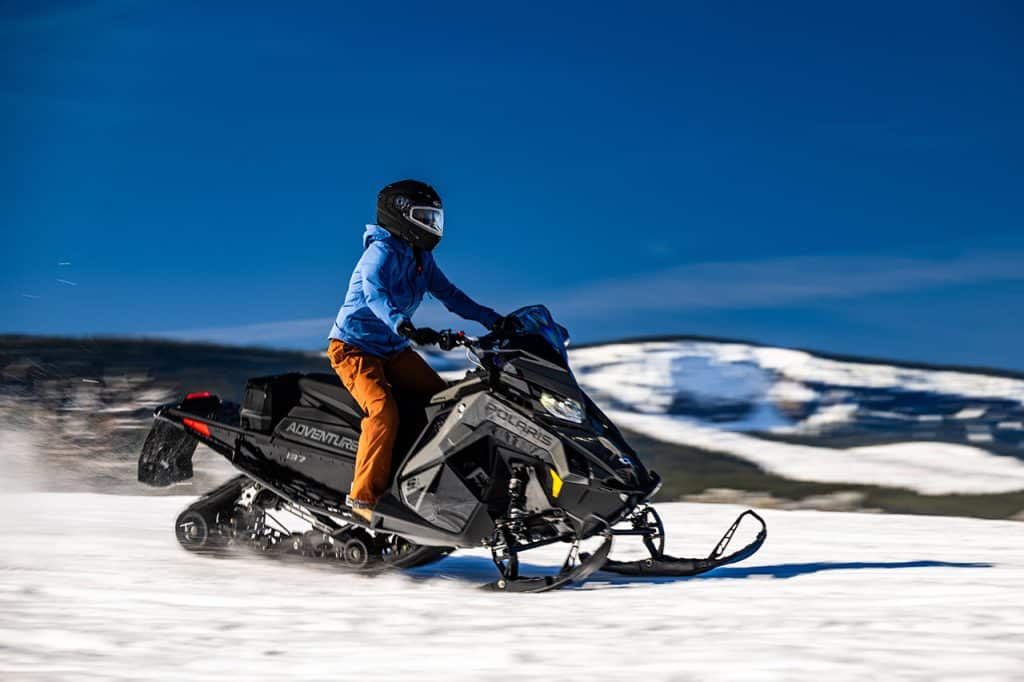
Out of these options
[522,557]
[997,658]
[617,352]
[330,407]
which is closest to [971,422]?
[617,352]

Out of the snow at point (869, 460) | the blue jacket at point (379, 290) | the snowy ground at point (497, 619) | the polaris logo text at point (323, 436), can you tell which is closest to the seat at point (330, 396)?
the polaris logo text at point (323, 436)

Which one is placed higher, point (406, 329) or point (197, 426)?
point (406, 329)

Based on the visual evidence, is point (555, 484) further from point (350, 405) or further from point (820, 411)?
point (820, 411)

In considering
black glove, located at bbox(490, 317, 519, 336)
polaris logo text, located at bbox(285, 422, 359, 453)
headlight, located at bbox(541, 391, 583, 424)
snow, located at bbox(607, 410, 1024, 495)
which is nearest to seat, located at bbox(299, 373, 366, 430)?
polaris logo text, located at bbox(285, 422, 359, 453)

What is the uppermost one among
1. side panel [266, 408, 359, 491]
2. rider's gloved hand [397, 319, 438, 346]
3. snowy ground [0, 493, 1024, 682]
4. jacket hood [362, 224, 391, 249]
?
jacket hood [362, 224, 391, 249]

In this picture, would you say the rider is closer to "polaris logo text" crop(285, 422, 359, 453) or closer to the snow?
"polaris logo text" crop(285, 422, 359, 453)

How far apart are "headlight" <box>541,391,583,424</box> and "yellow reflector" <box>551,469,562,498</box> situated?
0.90 ft

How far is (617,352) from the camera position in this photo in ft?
57.4

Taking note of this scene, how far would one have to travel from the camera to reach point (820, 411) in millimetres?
16125

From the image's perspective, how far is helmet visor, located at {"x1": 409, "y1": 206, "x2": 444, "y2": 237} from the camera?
20.9 feet

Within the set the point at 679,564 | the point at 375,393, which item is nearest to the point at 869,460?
the point at 679,564

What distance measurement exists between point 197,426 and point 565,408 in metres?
2.66

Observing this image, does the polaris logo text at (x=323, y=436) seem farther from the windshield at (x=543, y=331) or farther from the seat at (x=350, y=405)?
the windshield at (x=543, y=331)

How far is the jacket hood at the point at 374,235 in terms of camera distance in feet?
21.0
